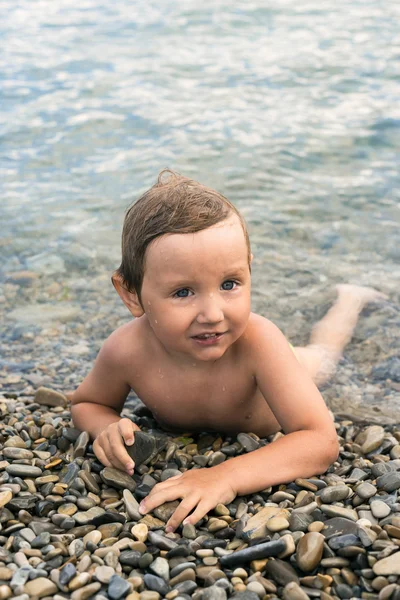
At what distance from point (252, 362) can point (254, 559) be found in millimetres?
1220

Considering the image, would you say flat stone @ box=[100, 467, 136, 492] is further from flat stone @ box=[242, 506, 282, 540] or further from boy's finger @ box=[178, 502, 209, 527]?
flat stone @ box=[242, 506, 282, 540]

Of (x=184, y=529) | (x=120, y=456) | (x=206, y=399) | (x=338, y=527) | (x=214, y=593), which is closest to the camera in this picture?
(x=214, y=593)

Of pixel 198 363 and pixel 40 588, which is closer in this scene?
pixel 40 588

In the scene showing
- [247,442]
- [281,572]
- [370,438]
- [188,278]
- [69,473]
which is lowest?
[370,438]

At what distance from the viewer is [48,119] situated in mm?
10773

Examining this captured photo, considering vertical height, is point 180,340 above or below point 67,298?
above

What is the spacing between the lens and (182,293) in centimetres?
370

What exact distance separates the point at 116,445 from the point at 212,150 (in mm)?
6503

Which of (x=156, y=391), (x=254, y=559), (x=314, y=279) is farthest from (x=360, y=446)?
(x=314, y=279)

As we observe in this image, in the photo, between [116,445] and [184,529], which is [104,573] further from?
[116,445]

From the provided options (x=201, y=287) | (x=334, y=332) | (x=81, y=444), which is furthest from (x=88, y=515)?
(x=334, y=332)

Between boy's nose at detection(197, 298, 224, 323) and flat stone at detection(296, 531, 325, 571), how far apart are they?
1057 millimetres

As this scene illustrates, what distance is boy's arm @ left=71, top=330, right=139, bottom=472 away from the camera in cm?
407

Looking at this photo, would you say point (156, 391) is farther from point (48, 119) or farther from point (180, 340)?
point (48, 119)
